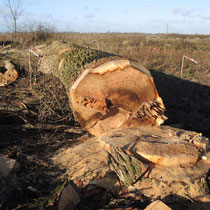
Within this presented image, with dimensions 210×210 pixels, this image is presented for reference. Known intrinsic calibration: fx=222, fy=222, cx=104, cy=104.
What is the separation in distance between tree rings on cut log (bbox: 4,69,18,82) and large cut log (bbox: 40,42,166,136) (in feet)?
7.46

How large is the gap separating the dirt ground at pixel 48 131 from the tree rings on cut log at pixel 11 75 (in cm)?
11

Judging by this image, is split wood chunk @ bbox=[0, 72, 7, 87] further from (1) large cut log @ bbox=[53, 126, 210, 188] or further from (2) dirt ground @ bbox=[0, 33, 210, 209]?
(1) large cut log @ bbox=[53, 126, 210, 188]

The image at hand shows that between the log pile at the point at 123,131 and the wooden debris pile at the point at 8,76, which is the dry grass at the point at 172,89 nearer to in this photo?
the wooden debris pile at the point at 8,76

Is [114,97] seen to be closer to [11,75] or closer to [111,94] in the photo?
[111,94]

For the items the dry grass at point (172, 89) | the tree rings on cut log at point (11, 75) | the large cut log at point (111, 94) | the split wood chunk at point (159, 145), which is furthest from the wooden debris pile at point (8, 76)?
the split wood chunk at point (159, 145)

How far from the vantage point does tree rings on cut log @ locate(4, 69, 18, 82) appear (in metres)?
5.18

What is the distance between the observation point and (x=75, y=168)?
2.53 m

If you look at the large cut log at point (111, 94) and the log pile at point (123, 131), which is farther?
the large cut log at point (111, 94)

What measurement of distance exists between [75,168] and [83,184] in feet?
0.85

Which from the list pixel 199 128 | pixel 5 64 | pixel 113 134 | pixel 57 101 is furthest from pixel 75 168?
pixel 5 64

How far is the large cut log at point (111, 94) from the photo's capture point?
3.00 metres

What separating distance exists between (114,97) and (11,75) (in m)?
3.22

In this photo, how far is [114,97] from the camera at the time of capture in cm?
312

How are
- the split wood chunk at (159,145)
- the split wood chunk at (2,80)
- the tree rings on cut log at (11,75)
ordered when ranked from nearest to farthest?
the split wood chunk at (159,145) < the split wood chunk at (2,80) < the tree rings on cut log at (11,75)
